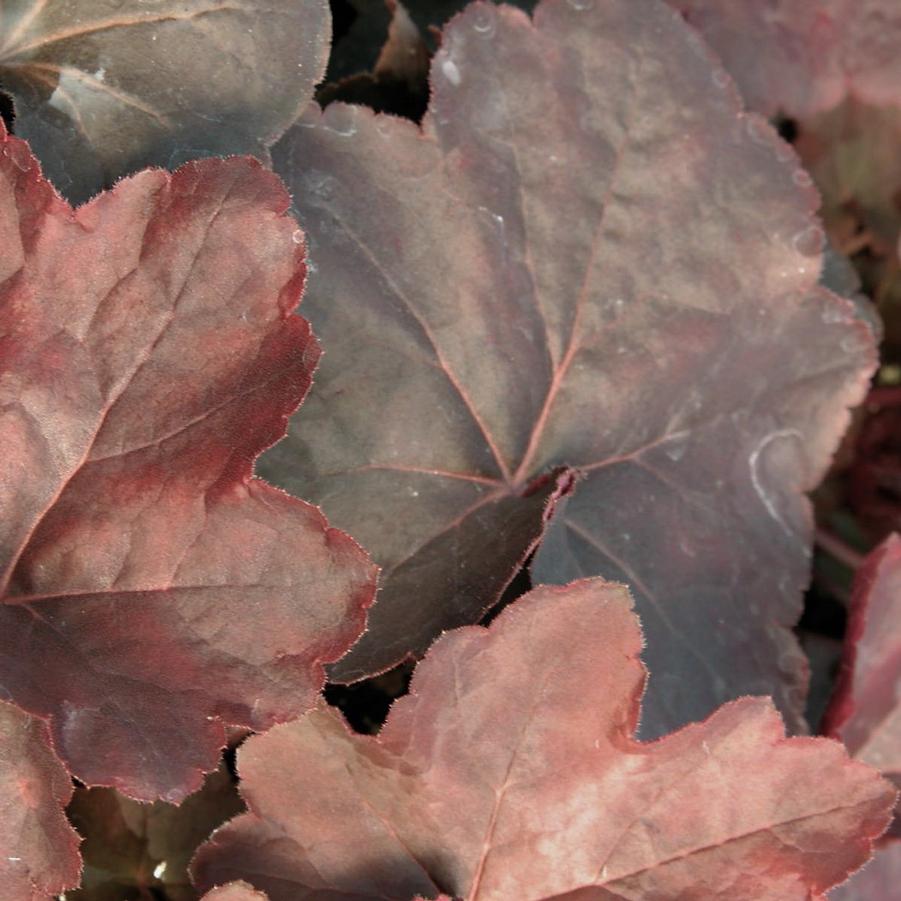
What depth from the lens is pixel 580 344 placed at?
1102mm

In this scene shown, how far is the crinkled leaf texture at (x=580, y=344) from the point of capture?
1018 millimetres

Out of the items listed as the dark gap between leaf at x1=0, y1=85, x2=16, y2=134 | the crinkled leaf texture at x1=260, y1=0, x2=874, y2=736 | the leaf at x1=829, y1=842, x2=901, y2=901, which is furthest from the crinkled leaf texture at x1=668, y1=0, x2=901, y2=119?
the leaf at x1=829, y1=842, x2=901, y2=901

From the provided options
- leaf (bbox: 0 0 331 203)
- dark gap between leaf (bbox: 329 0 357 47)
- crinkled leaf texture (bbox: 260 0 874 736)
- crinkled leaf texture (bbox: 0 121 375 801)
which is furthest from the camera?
dark gap between leaf (bbox: 329 0 357 47)

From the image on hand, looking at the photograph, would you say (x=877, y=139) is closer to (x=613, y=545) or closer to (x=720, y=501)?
(x=720, y=501)

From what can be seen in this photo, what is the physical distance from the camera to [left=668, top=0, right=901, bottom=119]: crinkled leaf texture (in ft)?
4.37

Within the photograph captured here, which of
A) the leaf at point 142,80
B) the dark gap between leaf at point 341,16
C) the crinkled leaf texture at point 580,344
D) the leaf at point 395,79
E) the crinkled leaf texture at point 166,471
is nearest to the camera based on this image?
the crinkled leaf texture at point 166,471

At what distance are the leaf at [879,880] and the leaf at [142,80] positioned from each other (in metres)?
0.91

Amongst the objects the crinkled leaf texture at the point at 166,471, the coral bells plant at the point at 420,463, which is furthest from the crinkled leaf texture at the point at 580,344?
the crinkled leaf texture at the point at 166,471

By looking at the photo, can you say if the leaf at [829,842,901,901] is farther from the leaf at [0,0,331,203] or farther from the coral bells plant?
the leaf at [0,0,331,203]

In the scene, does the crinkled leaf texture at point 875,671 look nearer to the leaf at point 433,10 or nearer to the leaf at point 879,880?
the leaf at point 879,880

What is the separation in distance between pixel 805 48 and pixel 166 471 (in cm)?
96

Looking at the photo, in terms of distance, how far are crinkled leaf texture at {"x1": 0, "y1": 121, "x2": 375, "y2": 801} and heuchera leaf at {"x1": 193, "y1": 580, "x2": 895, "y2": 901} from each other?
114mm

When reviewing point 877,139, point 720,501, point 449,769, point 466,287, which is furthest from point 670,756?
point 877,139

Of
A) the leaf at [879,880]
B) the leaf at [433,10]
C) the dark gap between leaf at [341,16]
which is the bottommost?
the leaf at [879,880]
